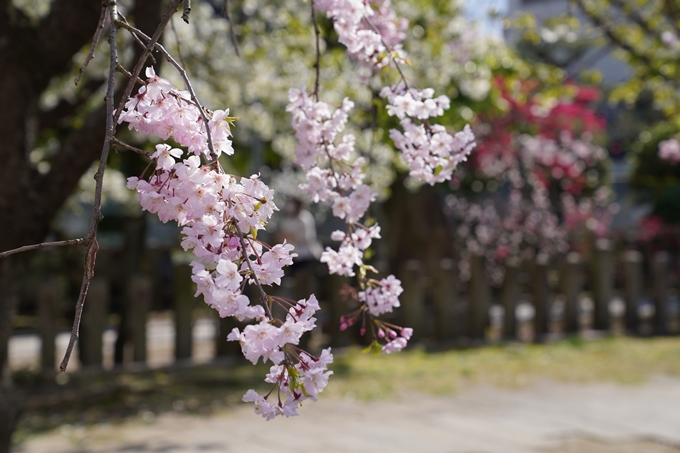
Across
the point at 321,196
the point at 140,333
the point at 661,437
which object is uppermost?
the point at 321,196

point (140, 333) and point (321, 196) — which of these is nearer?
point (321, 196)

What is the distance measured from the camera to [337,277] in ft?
27.7

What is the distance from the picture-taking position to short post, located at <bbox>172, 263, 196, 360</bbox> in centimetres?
753

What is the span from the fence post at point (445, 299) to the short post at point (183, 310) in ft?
10.1

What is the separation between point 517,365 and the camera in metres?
8.02

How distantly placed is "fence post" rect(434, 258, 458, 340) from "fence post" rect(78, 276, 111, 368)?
398 centimetres

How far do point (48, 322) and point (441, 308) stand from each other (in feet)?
14.8

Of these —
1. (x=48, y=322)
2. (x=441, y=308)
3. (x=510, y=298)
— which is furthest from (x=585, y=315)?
(x=48, y=322)

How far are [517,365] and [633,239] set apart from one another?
27.2ft

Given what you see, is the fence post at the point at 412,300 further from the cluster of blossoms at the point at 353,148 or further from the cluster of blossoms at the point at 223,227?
the cluster of blossoms at the point at 223,227

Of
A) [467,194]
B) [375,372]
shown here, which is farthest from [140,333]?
[467,194]

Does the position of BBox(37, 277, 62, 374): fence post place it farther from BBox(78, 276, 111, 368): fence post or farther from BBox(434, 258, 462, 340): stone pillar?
BBox(434, 258, 462, 340): stone pillar

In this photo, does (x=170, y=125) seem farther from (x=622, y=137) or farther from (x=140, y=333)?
(x=622, y=137)

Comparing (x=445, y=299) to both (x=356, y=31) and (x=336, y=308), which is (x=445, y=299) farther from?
(x=356, y=31)
